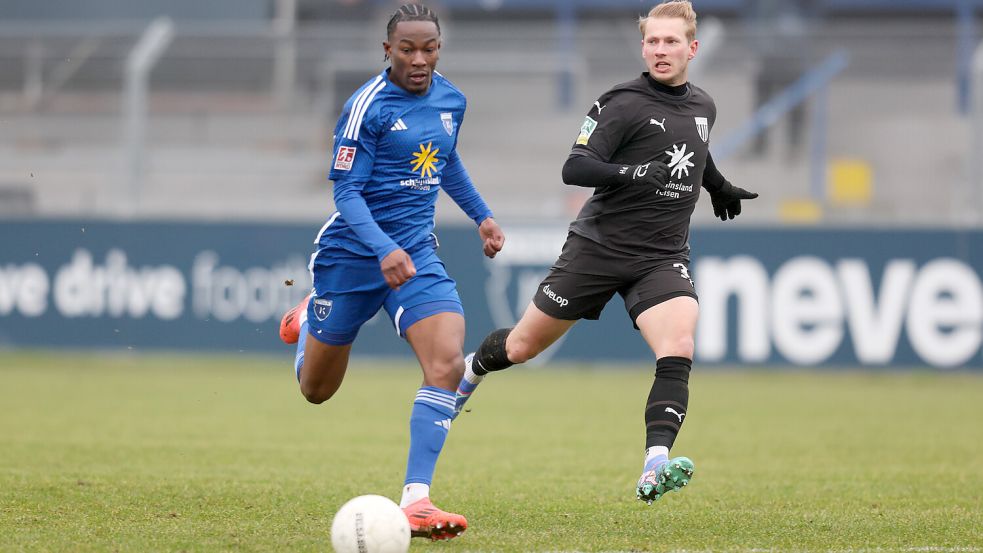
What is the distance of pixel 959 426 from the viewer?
11.3 metres

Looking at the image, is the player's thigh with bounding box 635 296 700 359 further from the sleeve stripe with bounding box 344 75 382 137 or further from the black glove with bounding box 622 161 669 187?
the sleeve stripe with bounding box 344 75 382 137

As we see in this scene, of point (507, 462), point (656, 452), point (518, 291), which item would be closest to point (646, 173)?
point (656, 452)

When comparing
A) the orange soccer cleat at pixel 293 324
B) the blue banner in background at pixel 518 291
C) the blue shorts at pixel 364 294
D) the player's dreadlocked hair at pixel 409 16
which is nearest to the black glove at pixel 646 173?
the blue shorts at pixel 364 294

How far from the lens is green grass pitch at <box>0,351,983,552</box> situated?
591 centimetres

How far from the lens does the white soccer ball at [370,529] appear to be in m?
5.17

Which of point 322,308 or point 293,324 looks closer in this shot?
point 322,308

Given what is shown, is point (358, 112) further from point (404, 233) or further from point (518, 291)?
point (518, 291)

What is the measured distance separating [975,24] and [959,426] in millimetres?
9014

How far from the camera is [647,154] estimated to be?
651cm

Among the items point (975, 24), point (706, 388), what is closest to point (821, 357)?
point (706, 388)

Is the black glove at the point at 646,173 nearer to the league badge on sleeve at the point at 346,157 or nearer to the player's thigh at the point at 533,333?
the player's thigh at the point at 533,333

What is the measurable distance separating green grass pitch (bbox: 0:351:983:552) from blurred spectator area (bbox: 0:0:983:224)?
2.92 m

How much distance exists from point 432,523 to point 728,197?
265 centimetres

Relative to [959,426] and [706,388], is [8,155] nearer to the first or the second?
[706,388]
